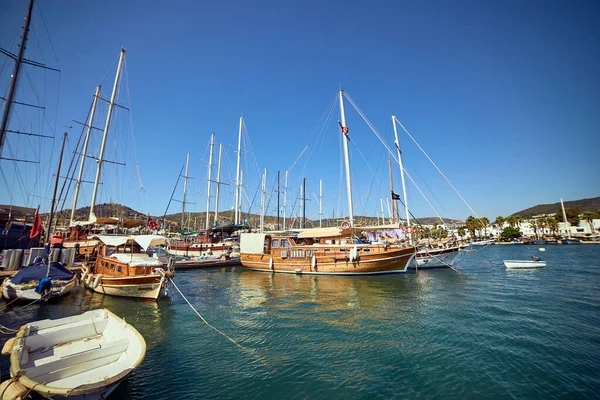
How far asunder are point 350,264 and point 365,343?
700 inches

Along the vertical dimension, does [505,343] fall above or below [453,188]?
below

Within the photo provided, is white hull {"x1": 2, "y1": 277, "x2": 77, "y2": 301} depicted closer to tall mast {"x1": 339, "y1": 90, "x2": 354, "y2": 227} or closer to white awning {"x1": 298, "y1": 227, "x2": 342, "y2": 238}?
white awning {"x1": 298, "y1": 227, "x2": 342, "y2": 238}

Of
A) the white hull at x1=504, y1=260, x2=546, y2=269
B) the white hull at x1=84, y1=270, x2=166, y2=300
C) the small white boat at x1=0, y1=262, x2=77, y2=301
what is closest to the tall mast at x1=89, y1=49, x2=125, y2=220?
the small white boat at x1=0, y1=262, x2=77, y2=301

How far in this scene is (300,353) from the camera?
9820mm

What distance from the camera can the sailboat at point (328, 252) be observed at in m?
27.8

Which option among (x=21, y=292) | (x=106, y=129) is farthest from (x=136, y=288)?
(x=106, y=129)

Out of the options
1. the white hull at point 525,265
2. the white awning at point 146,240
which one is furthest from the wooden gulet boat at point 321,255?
the white awning at point 146,240

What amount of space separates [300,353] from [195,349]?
433 centimetres

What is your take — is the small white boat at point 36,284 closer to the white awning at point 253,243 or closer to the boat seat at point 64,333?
the boat seat at point 64,333

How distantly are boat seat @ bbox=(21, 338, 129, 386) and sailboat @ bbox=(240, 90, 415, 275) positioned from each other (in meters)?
23.3

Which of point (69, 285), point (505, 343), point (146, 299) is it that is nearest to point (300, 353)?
point (505, 343)

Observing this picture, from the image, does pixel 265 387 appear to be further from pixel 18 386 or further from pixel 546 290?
pixel 546 290

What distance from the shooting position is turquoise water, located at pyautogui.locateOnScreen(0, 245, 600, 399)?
759 centimetres

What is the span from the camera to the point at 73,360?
6.77 meters
